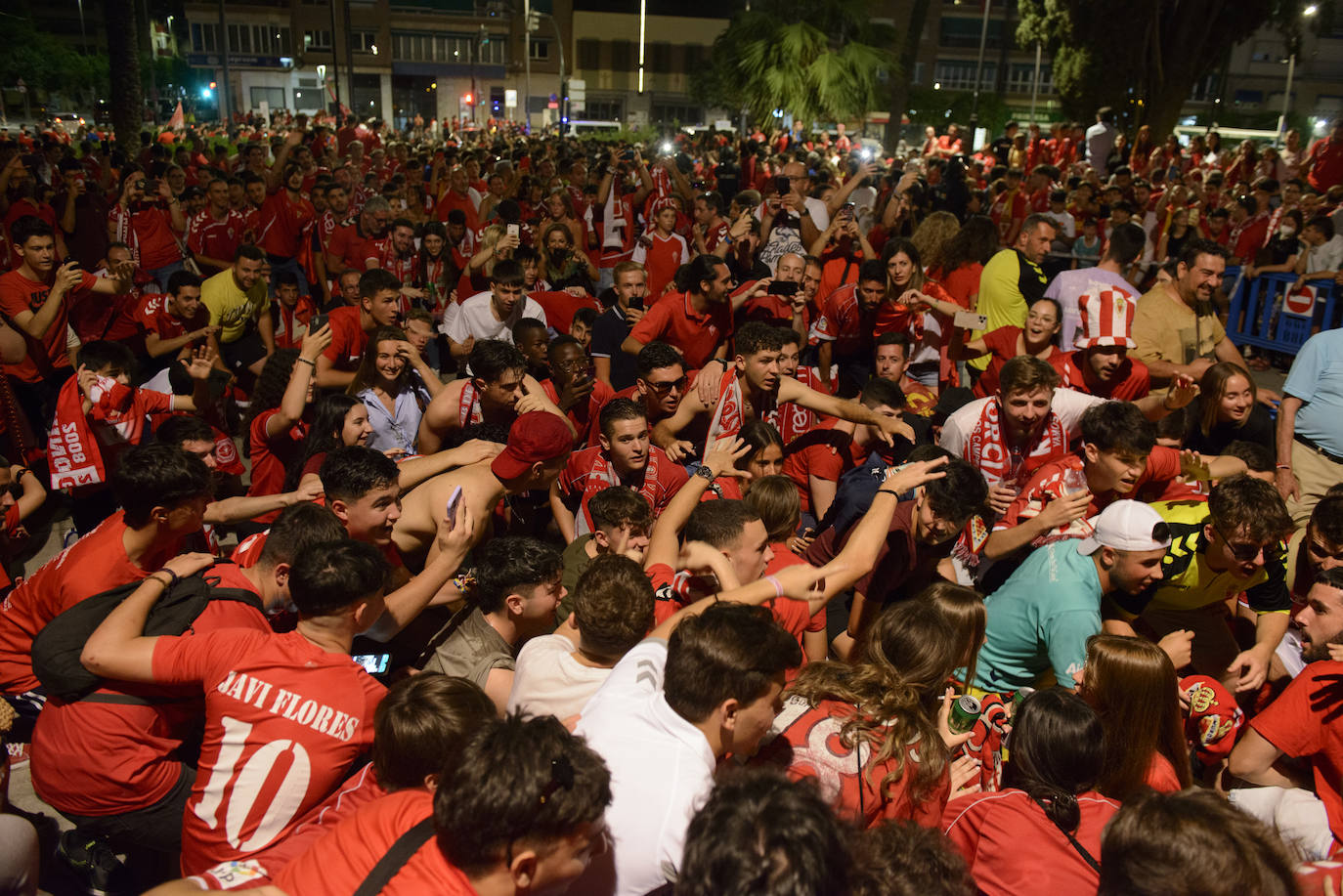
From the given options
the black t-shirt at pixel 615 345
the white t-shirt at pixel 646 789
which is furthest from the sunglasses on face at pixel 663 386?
the white t-shirt at pixel 646 789

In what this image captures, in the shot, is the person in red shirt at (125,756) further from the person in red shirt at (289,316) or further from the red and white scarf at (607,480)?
the person in red shirt at (289,316)

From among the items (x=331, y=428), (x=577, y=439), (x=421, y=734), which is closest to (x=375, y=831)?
(x=421, y=734)

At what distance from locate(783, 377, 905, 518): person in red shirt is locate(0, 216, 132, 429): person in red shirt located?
5011 millimetres

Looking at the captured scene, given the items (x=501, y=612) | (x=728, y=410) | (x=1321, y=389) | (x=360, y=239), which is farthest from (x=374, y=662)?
(x=360, y=239)

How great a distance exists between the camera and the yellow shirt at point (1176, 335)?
623 cm

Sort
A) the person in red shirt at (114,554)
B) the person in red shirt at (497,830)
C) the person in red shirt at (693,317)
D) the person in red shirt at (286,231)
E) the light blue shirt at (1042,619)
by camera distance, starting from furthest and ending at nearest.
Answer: the person in red shirt at (286,231) < the person in red shirt at (693,317) < the light blue shirt at (1042,619) < the person in red shirt at (114,554) < the person in red shirt at (497,830)

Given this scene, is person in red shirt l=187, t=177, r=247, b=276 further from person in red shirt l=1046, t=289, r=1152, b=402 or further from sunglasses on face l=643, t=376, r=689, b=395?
person in red shirt l=1046, t=289, r=1152, b=402

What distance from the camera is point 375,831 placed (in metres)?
2.14

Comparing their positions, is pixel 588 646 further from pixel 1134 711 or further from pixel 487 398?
pixel 487 398

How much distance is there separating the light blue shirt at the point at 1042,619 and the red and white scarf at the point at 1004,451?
111 centimetres

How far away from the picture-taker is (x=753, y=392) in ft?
17.5

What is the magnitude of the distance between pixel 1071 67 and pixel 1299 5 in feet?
21.4

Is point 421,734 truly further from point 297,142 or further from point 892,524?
point 297,142

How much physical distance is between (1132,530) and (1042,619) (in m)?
0.50
